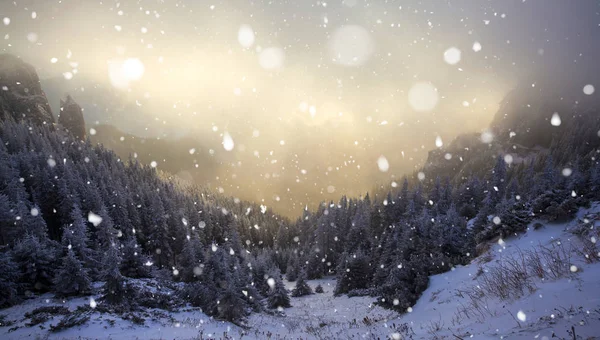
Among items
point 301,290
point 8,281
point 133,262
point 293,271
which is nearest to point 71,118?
point 293,271

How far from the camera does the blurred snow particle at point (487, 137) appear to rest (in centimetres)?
18380

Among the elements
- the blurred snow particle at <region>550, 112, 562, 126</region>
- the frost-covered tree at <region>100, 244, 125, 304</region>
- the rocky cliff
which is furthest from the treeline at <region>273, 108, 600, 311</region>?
the rocky cliff

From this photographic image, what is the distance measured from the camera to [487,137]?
187 m

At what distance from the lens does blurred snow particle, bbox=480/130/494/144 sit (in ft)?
603

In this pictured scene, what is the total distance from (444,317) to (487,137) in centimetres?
21458

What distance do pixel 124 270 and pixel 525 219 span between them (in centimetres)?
3496

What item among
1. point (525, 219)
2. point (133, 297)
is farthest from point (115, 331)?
point (525, 219)

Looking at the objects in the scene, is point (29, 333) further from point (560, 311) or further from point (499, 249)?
point (499, 249)

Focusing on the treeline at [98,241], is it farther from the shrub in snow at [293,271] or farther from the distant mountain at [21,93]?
the distant mountain at [21,93]

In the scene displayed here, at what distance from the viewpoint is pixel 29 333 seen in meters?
12.8

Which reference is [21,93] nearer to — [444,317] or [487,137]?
[444,317]

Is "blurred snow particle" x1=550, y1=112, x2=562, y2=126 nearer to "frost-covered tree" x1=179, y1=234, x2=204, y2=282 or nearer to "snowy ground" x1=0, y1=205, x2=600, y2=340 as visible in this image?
"snowy ground" x1=0, y1=205, x2=600, y2=340

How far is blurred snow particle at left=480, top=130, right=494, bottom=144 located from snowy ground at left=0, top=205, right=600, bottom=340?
633ft

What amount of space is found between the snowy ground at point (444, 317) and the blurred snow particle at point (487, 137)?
192849 mm
